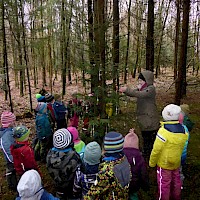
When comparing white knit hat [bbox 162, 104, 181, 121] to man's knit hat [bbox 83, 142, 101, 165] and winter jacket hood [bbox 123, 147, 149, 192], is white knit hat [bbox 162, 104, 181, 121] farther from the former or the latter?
man's knit hat [bbox 83, 142, 101, 165]

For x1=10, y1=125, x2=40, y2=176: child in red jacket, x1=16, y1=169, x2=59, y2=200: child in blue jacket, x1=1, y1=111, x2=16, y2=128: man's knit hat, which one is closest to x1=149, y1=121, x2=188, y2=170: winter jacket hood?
x1=16, y1=169, x2=59, y2=200: child in blue jacket

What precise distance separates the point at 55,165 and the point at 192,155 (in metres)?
4.10

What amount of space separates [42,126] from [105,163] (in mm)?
3258

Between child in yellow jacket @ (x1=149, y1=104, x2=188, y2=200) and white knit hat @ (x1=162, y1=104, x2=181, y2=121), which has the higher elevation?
white knit hat @ (x1=162, y1=104, x2=181, y2=121)

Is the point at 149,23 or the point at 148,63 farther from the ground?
the point at 149,23

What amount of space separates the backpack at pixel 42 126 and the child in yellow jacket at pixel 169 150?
3.03m

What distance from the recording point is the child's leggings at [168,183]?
3773 millimetres

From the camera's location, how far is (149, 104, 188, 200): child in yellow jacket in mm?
3598

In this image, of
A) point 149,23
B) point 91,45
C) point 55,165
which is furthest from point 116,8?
point 55,165

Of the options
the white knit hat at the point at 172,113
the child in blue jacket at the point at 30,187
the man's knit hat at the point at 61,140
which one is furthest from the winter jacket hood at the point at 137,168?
the child in blue jacket at the point at 30,187

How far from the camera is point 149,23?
9812 millimetres

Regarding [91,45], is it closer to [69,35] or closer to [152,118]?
[152,118]

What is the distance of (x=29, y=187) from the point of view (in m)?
2.54

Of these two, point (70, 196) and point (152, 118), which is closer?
point (70, 196)
